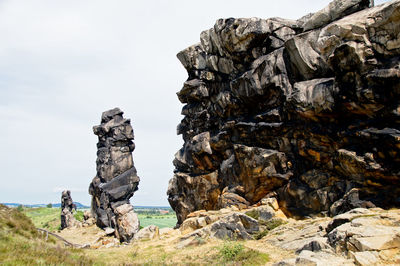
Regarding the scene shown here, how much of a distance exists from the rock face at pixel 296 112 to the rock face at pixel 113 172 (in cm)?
1662

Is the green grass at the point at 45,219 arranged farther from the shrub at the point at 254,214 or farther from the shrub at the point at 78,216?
the shrub at the point at 254,214

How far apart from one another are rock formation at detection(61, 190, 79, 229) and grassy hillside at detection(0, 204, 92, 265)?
110ft

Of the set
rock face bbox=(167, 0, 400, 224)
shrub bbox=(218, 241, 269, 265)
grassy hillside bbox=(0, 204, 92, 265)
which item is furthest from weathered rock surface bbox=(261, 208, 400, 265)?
grassy hillside bbox=(0, 204, 92, 265)

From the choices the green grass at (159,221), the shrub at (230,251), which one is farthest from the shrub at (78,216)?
the shrub at (230,251)

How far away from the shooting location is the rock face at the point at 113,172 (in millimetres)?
54656

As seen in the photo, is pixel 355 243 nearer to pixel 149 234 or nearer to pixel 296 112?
pixel 296 112

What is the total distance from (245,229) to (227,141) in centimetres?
Answer: 1329

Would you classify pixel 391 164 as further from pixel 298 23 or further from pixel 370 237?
pixel 298 23

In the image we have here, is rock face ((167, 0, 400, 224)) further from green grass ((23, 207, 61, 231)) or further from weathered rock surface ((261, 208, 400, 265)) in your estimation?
green grass ((23, 207, 61, 231))

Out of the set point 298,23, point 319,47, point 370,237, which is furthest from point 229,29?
point 370,237

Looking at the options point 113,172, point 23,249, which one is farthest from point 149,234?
point 113,172

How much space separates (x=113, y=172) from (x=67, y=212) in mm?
15407

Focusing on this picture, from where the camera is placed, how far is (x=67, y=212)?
6188cm

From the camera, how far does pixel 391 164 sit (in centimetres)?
2111
